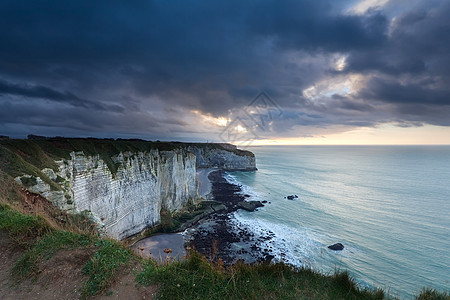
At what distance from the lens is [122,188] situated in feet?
75.6

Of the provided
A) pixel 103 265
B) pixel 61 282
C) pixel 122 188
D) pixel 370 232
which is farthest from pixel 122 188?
pixel 370 232

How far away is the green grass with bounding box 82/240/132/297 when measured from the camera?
435cm

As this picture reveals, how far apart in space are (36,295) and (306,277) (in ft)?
23.6

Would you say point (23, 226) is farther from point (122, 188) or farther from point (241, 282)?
point (122, 188)

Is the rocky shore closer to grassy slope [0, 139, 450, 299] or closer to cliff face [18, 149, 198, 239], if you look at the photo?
cliff face [18, 149, 198, 239]

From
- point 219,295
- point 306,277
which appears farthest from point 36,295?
point 306,277

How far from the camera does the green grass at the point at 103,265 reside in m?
4.35

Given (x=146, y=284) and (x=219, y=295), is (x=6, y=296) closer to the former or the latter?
(x=146, y=284)

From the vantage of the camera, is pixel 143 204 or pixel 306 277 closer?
pixel 306 277

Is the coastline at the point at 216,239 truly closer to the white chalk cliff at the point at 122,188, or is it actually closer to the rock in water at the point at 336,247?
the white chalk cliff at the point at 122,188

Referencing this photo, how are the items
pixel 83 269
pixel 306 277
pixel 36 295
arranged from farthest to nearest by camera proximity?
pixel 306 277
pixel 83 269
pixel 36 295

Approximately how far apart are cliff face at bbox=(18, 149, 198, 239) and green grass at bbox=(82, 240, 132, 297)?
17.7 feet

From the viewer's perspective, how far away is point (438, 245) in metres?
26.0

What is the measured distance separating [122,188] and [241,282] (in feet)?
72.0
